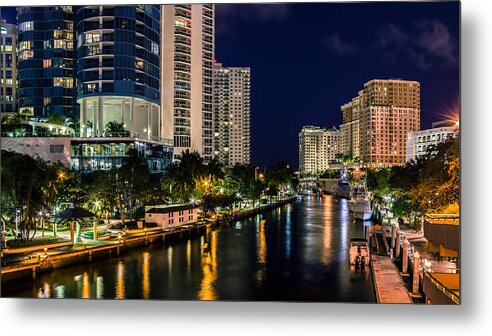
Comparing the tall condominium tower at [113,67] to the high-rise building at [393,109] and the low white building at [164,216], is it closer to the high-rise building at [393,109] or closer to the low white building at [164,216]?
the low white building at [164,216]

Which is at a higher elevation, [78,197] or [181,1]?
[181,1]

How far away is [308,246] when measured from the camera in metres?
17.4

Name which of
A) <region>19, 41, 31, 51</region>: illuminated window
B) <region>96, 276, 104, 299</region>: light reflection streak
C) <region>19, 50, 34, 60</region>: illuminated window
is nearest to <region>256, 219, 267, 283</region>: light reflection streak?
<region>96, 276, 104, 299</region>: light reflection streak

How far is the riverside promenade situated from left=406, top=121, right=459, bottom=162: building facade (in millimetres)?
8698

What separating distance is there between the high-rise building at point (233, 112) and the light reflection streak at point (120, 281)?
67337mm

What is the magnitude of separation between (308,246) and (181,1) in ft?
38.6

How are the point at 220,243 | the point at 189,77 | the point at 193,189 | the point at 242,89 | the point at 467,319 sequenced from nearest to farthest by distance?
the point at 467,319 < the point at 220,243 < the point at 193,189 < the point at 189,77 < the point at 242,89

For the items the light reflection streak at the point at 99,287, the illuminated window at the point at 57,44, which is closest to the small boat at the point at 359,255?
the light reflection streak at the point at 99,287

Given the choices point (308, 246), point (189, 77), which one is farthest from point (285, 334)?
point (189, 77)

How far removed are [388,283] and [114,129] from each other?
19900 millimetres

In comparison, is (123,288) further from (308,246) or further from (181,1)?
(308,246)

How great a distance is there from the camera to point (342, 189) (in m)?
61.8

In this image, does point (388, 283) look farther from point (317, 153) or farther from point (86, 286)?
point (317, 153)

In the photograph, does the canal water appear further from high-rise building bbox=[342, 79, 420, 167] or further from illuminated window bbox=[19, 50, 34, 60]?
illuminated window bbox=[19, 50, 34, 60]
